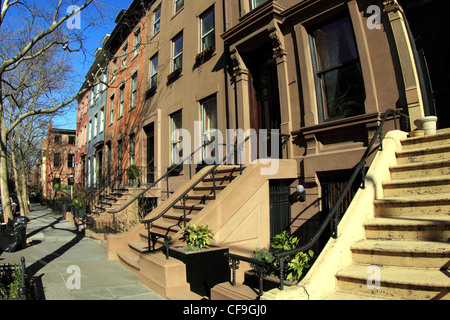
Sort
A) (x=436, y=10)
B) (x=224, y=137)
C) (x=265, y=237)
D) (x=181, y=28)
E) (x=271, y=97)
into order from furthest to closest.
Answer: (x=181, y=28)
(x=224, y=137)
(x=271, y=97)
(x=265, y=237)
(x=436, y=10)

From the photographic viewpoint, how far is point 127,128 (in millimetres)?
17625

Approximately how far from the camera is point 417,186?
15.3 feet

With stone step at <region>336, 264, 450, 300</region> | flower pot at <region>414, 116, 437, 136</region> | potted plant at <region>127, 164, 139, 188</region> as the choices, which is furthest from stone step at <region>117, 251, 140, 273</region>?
potted plant at <region>127, 164, 139, 188</region>

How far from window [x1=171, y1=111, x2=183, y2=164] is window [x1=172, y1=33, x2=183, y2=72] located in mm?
2042

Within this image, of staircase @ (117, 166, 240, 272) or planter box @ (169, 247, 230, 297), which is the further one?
staircase @ (117, 166, 240, 272)

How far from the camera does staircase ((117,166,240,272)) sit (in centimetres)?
699

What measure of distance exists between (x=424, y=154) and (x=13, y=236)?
10889mm

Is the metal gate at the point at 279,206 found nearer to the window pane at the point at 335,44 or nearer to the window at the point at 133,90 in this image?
the window pane at the point at 335,44

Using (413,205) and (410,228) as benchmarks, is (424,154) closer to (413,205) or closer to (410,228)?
(413,205)

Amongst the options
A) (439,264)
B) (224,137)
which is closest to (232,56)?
(224,137)

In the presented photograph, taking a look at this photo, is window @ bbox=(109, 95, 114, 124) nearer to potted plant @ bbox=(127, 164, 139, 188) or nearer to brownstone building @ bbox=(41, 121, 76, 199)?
potted plant @ bbox=(127, 164, 139, 188)

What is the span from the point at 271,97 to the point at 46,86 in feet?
42.8

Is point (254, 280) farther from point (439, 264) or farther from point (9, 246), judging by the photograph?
point (9, 246)

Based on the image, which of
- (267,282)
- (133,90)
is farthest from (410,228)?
(133,90)
